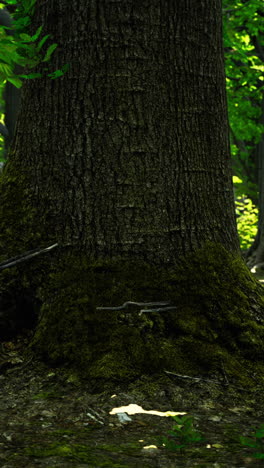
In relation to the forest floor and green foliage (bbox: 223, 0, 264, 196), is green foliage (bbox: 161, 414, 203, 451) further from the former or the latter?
green foliage (bbox: 223, 0, 264, 196)

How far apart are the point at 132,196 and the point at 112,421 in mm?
1467

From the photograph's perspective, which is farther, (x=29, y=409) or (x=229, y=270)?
(x=229, y=270)

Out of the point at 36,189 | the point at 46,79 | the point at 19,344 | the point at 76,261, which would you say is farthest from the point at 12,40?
the point at 19,344

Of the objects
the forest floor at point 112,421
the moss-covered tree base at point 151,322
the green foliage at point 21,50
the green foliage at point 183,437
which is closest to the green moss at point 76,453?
the forest floor at point 112,421

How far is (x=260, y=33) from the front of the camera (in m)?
14.5

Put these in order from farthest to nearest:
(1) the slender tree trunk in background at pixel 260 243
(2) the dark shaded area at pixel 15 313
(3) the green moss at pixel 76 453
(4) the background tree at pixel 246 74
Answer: (1) the slender tree trunk in background at pixel 260 243
(4) the background tree at pixel 246 74
(2) the dark shaded area at pixel 15 313
(3) the green moss at pixel 76 453

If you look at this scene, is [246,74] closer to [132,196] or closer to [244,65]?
[244,65]

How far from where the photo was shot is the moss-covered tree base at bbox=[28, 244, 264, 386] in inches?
125

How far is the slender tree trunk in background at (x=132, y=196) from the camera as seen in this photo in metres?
3.31

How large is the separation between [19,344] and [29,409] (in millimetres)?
824

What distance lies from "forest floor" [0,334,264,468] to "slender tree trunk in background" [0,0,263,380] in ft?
0.63

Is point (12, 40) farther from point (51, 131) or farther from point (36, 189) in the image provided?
point (36, 189)

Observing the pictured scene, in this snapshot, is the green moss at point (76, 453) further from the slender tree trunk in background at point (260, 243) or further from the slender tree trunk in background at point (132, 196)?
the slender tree trunk in background at point (260, 243)

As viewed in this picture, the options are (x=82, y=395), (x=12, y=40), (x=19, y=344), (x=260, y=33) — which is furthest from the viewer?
(x=260, y=33)
